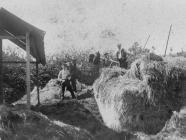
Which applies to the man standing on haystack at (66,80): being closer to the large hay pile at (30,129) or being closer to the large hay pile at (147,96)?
A: the large hay pile at (147,96)

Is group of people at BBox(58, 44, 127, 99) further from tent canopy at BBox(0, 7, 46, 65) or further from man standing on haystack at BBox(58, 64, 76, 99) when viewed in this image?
tent canopy at BBox(0, 7, 46, 65)

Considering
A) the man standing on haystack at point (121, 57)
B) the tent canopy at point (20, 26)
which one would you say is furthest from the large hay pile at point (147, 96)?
the man standing on haystack at point (121, 57)

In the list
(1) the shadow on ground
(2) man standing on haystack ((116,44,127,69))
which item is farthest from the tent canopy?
(2) man standing on haystack ((116,44,127,69))

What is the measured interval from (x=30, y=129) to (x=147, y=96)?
360 centimetres

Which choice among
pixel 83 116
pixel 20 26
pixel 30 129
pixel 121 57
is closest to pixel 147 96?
pixel 83 116

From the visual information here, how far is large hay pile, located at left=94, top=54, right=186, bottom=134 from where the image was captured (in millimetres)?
11781

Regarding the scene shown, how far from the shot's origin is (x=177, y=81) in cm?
1217

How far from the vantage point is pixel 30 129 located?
9.92 meters

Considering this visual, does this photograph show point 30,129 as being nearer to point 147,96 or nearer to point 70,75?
point 147,96

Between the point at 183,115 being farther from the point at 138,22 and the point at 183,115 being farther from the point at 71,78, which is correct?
the point at 138,22

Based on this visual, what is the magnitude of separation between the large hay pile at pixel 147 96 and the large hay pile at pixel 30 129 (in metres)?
1.37

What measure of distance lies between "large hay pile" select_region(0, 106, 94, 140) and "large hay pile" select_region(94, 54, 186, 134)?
4.51 ft

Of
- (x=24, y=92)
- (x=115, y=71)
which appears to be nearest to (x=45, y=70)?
(x=24, y=92)

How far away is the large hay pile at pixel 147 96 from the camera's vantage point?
11.8 metres
